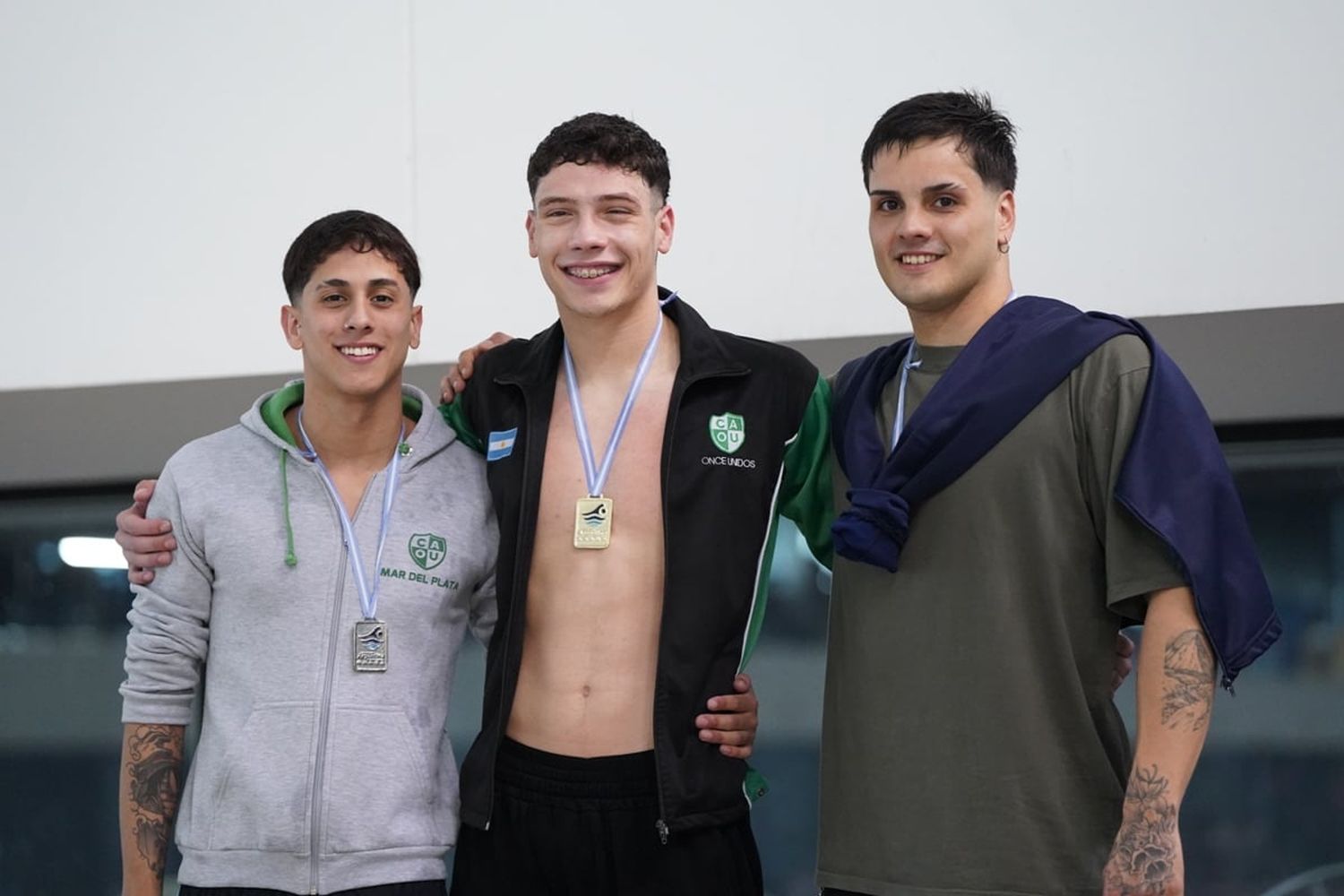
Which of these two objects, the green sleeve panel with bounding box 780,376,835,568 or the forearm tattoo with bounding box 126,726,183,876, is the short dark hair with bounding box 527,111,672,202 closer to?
the green sleeve panel with bounding box 780,376,835,568

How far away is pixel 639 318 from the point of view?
8.34 ft

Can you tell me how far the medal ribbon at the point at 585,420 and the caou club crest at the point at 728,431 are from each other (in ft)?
0.49

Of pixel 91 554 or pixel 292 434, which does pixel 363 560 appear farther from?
pixel 91 554

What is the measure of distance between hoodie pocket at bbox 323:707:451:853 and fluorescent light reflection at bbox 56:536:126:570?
66.8 inches

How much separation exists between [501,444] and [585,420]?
0.47ft

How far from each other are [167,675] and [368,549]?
360 mm

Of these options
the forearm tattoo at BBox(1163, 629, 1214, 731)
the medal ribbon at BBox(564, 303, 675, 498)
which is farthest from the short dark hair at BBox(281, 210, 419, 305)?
the forearm tattoo at BBox(1163, 629, 1214, 731)

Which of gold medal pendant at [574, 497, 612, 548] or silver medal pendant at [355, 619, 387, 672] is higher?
gold medal pendant at [574, 497, 612, 548]

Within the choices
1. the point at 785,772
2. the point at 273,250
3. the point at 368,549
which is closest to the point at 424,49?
the point at 273,250

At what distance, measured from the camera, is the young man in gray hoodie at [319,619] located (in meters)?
2.29

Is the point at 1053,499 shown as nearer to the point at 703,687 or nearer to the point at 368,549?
the point at 703,687

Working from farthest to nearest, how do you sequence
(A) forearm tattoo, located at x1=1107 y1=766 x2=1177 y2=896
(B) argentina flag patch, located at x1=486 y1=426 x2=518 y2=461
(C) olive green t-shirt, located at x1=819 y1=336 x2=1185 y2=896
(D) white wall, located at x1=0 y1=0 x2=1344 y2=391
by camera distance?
(D) white wall, located at x1=0 y1=0 x2=1344 y2=391
(B) argentina flag patch, located at x1=486 y1=426 x2=518 y2=461
(C) olive green t-shirt, located at x1=819 y1=336 x2=1185 y2=896
(A) forearm tattoo, located at x1=1107 y1=766 x2=1177 y2=896

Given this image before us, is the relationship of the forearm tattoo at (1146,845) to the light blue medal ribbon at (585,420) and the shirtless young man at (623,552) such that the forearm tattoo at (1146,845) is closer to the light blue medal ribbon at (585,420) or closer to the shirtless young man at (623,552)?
the shirtless young man at (623,552)

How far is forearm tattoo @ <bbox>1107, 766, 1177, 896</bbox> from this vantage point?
1.88m
